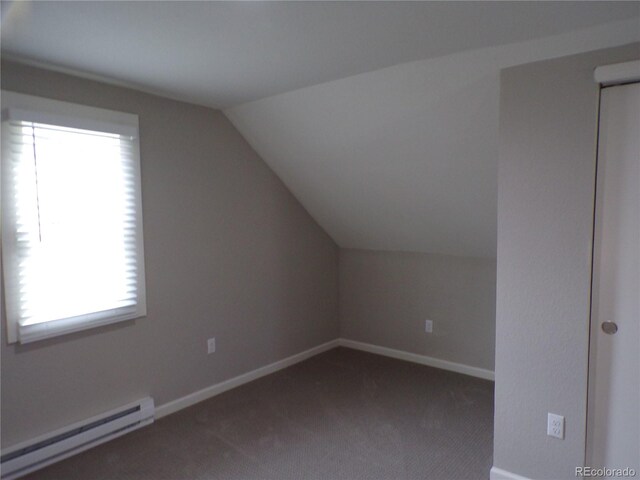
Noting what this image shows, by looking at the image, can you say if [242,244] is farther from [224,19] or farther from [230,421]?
[224,19]

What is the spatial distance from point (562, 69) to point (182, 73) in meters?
1.98

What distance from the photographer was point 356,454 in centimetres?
252

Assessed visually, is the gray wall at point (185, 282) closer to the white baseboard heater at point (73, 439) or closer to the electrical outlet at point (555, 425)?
the white baseboard heater at point (73, 439)

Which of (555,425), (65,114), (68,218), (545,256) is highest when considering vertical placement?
(65,114)

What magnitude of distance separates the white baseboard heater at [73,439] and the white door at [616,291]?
258cm

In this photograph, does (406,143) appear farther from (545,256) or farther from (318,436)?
(318,436)

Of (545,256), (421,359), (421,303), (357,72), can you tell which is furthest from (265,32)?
(421,359)

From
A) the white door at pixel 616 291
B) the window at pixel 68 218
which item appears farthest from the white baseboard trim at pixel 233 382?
the white door at pixel 616 291

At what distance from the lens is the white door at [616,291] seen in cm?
187

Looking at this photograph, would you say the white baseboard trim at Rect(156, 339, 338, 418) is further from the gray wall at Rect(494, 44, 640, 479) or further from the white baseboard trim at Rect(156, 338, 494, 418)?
the gray wall at Rect(494, 44, 640, 479)

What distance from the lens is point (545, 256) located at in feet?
6.73

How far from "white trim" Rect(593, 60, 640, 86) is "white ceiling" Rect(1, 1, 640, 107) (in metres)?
0.19

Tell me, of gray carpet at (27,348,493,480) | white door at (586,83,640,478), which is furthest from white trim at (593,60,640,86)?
gray carpet at (27,348,493,480)

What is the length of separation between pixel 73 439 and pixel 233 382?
4.00 feet
